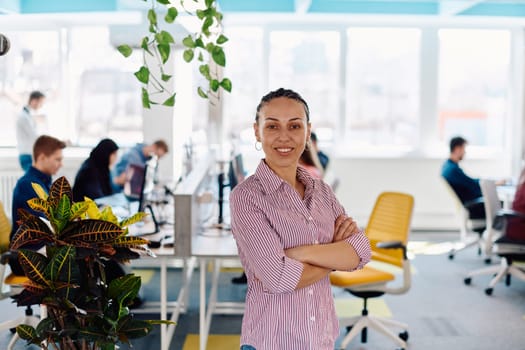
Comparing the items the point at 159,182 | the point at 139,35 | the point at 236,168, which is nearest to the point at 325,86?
the point at 159,182

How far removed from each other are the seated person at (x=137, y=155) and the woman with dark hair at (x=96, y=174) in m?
0.89

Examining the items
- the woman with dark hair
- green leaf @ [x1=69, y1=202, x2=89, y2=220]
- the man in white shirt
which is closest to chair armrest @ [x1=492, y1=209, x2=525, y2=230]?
the woman with dark hair

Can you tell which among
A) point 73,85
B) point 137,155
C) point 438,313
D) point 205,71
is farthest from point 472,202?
point 73,85

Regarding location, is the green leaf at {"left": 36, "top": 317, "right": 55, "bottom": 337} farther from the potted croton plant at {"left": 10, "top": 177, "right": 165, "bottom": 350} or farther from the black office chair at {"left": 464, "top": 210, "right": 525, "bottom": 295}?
the black office chair at {"left": 464, "top": 210, "right": 525, "bottom": 295}

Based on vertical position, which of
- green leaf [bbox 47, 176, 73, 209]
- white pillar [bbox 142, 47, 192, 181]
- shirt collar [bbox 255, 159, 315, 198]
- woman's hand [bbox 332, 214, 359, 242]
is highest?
white pillar [bbox 142, 47, 192, 181]

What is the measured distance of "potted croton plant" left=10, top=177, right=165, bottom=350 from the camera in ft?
7.09

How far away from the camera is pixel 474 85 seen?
28.5 feet

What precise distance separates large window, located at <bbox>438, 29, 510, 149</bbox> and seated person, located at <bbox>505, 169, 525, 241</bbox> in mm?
3434

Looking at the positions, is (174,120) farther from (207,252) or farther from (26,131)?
(207,252)

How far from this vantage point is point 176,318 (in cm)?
461

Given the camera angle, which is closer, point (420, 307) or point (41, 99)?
point (420, 307)

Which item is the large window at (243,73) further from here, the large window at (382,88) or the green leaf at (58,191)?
the green leaf at (58,191)

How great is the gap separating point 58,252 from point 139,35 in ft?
11.0

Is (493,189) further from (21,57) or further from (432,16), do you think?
(21,57)
